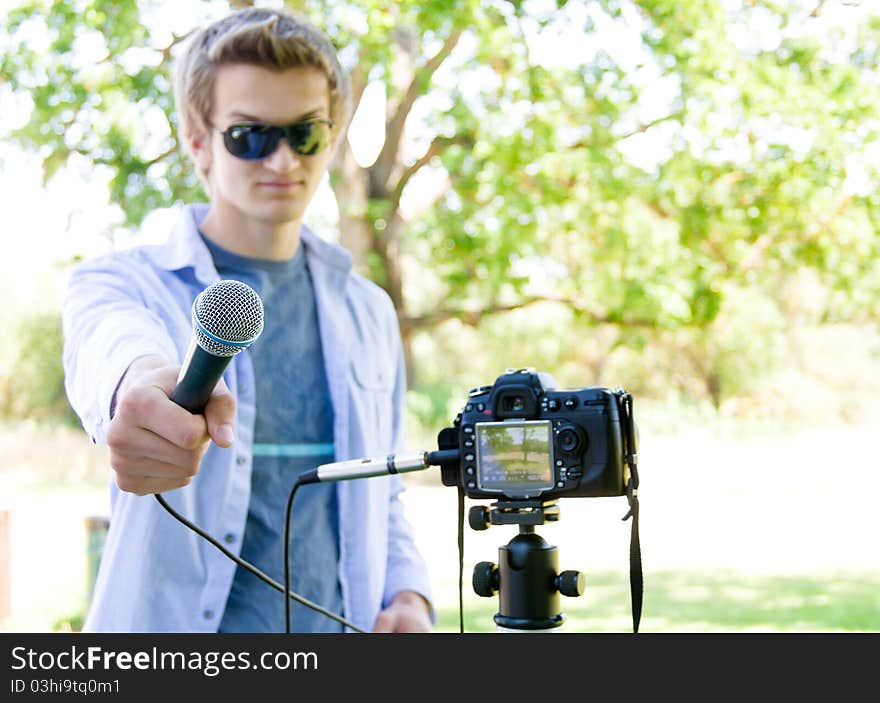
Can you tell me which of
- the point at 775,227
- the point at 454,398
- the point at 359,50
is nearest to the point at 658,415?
the point at 454,398

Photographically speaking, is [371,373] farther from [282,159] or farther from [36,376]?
[36,376]

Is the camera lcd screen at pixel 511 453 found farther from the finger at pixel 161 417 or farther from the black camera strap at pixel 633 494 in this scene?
the finger at pixel 161 417

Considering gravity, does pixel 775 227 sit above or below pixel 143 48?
below

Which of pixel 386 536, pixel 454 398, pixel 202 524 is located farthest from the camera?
pixel 454 398

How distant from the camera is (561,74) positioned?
32.1 ft

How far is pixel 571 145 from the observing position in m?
10.0

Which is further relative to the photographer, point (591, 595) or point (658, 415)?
point (658, 415)

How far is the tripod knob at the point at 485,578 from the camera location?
56.4 inches

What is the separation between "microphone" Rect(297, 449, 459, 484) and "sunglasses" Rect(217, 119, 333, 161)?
0.77m

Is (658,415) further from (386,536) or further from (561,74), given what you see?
(386,536)

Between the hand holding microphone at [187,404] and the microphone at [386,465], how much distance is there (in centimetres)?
21

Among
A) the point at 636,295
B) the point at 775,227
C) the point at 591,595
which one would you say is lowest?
A: the point at 591,595

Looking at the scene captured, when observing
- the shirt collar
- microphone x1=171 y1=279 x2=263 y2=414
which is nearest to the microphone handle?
microphone x1=171 y1=279 x2=263 y2=414

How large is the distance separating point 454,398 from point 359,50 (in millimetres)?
4928
